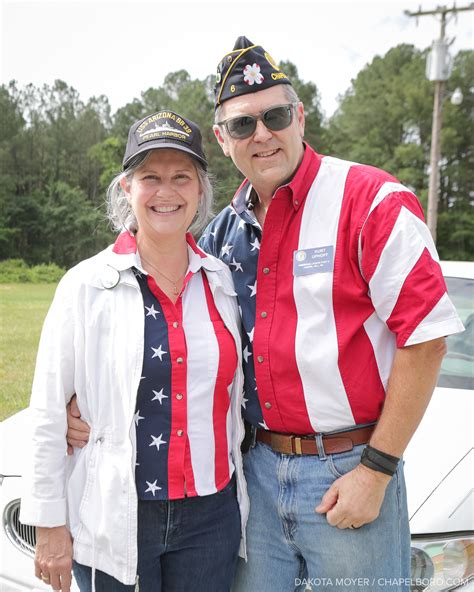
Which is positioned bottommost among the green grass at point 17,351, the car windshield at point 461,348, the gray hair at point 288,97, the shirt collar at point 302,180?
the green grass at point 17,351

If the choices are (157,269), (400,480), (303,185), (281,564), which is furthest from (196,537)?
(303,185)

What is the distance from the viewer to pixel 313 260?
185 cm

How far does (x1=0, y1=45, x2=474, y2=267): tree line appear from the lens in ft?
106

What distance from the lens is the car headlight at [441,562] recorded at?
1938 mm

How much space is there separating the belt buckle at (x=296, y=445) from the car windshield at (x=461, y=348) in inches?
47.3

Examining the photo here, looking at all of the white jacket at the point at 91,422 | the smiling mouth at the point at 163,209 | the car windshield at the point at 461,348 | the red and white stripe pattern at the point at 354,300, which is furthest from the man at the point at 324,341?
the car windshield at the point at 461,348

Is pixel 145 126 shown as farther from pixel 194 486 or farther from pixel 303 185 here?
pixel 194 486

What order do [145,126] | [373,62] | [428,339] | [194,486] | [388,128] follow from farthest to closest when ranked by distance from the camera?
[373,62] → [388,128] → [145,126] → [194,486] → [428,339]

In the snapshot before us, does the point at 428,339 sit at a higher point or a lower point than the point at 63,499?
higher

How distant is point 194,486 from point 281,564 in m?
0.44

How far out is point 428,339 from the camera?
5.46ft

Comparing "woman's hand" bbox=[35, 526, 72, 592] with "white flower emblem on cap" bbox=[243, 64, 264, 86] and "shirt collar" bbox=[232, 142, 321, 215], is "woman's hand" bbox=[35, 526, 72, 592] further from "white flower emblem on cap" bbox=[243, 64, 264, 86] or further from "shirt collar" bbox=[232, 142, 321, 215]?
"white flower emblem on cap" bbox=[243, 64, 264, 86]

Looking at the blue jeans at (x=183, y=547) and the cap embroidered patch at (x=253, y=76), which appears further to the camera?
the cap embroidered patch at (x=253, y=76)

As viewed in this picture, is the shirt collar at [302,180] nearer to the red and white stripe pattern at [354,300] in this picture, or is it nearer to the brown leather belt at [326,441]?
the red and white stripe pattern at [354,300]
